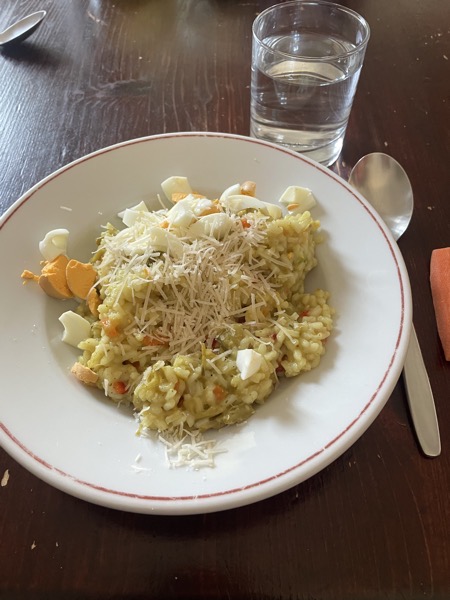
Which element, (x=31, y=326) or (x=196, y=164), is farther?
(x=196, y=164)

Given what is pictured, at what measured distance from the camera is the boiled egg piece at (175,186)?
131 centimetres

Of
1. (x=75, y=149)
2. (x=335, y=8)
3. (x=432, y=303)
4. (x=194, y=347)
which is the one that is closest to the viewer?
(x=194, y=347)

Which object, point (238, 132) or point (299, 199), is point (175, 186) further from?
point (238, 132)

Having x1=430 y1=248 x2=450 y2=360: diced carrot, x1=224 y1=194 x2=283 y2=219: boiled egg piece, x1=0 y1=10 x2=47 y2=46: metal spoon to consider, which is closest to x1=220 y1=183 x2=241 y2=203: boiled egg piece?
x1=224 y1=194 x2=283 y2=219: boiled egg piece

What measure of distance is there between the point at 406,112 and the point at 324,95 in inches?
17.6

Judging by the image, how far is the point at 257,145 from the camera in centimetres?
134

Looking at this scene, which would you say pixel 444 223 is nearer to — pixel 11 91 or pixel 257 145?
pixel 257 145

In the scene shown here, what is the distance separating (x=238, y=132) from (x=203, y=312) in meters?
0.79

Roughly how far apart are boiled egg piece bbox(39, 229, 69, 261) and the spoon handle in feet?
2.62

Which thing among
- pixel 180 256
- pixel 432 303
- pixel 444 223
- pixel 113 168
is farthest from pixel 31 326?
pixel 444 223

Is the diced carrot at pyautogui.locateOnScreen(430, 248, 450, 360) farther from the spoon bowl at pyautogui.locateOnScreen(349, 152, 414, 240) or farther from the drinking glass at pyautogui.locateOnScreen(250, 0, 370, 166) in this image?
the drinking glass at pyautogui.locateOnScreen(250, 0, 370, 166)

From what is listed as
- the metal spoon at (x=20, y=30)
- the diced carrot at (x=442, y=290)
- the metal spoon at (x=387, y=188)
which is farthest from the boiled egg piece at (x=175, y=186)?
the metal spoon at (x=20, y=30)

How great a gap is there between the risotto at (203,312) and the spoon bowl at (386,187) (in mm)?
292

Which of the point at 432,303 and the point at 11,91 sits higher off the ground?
the point at 11,91
